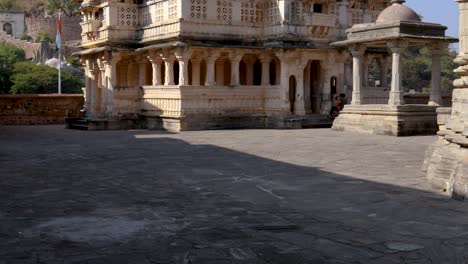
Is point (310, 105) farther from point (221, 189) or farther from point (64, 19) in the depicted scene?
point (64, 19)

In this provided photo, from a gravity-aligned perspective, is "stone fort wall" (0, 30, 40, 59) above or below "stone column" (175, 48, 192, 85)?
above

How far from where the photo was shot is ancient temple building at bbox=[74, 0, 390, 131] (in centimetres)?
2083

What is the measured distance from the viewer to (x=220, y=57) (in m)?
22.9

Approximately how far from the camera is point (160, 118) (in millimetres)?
21422

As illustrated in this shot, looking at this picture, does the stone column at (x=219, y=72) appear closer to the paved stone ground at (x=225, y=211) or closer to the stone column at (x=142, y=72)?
the stone column at (x=142, y=72)

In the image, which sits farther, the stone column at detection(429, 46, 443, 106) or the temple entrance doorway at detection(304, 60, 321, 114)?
the temple entrance doorway at detection(304, 60, 321, 114)

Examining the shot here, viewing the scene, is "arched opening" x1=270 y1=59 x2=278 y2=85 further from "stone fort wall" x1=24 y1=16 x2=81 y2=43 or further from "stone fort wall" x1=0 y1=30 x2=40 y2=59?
"stone fort wall" x1=24 y1=16 x2=81 y2=43

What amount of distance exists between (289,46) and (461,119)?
47.2 feet

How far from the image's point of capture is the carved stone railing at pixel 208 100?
20.5m

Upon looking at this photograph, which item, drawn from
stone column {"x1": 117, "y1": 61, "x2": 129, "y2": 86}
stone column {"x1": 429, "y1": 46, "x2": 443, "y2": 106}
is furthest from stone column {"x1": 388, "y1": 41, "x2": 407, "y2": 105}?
stone column {"x1": 117, "y1": 61, "x2": 129, "y2": 86}


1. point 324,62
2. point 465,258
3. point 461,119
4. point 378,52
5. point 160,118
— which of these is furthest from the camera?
point 378,52

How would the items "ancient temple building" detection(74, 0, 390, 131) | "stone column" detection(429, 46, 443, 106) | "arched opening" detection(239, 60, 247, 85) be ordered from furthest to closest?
"arched opening" detection(239, 60, 247, 85)
"ancient temple building" detection(74, 0, 390, 131)
"stone column" detection(429, 46, 443, 106)

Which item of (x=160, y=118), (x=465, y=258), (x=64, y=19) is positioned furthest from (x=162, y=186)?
(x=64, y=19)

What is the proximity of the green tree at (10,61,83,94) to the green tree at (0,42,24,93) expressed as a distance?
0.93 metres
